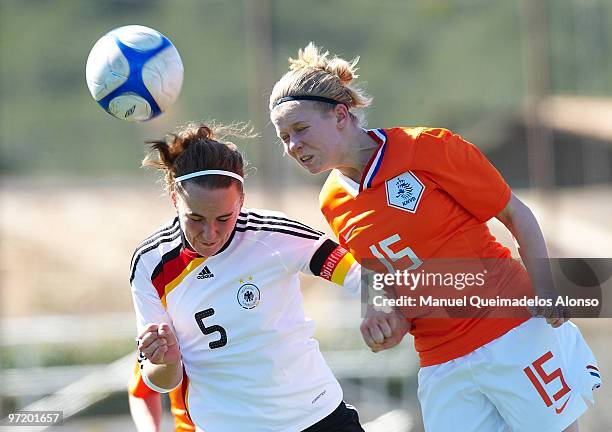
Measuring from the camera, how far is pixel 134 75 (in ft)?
11.4

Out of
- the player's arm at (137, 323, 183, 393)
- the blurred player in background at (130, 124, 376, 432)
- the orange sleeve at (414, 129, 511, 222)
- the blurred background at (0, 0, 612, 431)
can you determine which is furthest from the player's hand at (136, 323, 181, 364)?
the blurred background at (0, 0, 612, 431)

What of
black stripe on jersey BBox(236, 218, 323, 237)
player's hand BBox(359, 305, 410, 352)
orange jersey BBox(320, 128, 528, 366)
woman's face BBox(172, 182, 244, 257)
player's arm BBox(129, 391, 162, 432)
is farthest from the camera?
player's arm BBox(129, 391, 162, 432)

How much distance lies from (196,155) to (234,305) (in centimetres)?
50

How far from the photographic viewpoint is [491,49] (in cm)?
1709

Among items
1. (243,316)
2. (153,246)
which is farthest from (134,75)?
(243,316)

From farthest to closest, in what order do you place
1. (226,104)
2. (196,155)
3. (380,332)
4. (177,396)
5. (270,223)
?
(226,104), (177,396), (270,223), (196,155), (380,332)

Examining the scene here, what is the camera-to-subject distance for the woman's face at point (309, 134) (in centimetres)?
315

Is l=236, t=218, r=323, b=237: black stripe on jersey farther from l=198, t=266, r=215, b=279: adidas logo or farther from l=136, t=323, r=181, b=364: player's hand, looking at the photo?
l=136, t=323, r=181, b=364: player's hand

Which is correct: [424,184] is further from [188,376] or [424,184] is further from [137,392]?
[137,392]

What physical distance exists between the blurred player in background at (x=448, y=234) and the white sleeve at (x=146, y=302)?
64 cm

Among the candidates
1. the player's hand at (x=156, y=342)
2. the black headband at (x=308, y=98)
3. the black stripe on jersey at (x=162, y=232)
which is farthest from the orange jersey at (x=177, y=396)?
the black headband at (x=308, y=98)

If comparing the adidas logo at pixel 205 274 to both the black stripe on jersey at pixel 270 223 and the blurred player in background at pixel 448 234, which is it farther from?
the blurred player in background at pixel 448 234

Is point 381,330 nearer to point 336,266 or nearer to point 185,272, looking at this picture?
point 336,266

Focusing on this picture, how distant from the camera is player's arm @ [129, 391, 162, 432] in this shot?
3383mm
